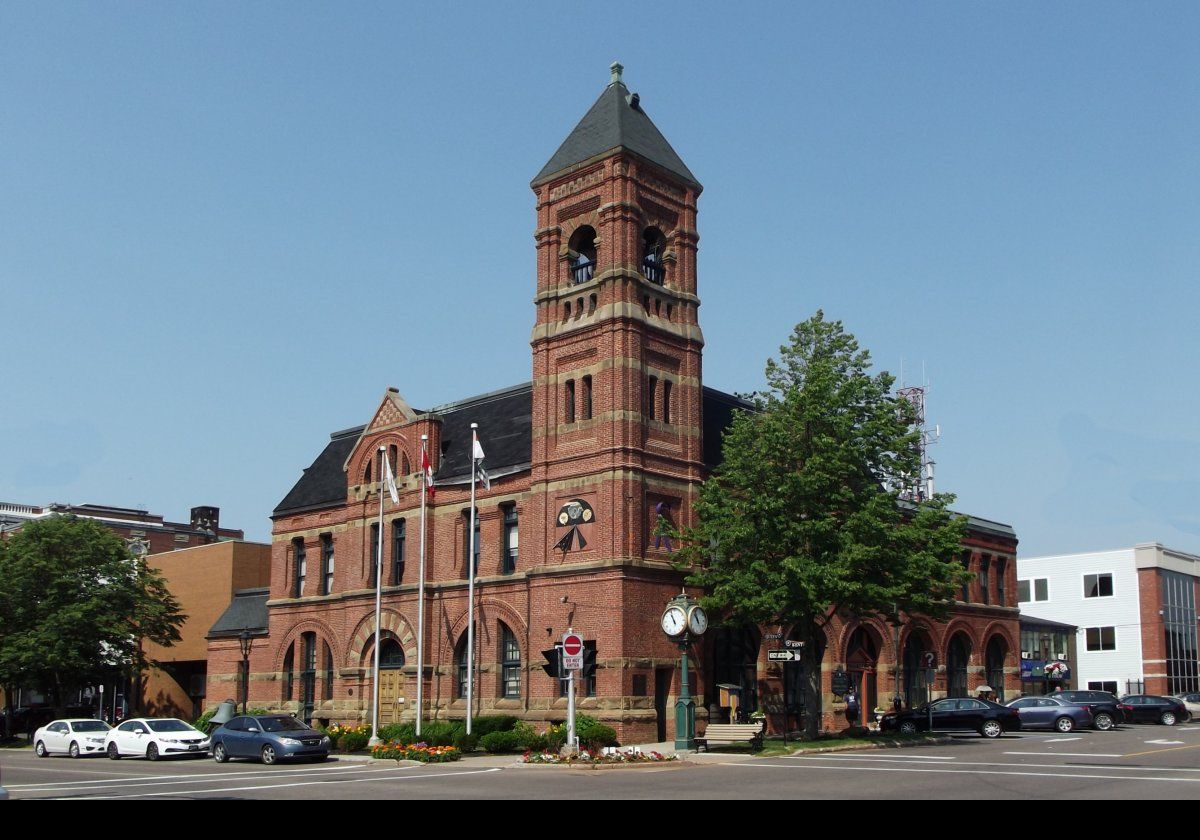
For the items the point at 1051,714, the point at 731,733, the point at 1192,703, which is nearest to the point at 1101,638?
the point at 1192,703

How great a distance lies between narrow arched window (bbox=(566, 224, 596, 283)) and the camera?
143 ft

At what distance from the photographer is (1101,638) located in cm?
8194

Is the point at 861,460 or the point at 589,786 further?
the point at 861,460

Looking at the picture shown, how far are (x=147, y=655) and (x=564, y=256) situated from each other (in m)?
34.8

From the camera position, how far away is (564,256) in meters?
43.8

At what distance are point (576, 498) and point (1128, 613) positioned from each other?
184ft

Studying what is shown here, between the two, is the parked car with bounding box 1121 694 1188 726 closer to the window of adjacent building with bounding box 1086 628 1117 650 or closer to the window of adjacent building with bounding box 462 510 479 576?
the window of adjacent building with bounding box 462 510 479 576

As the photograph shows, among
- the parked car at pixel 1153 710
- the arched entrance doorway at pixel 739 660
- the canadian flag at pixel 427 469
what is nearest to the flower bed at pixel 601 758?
the arched entrance doorway at pixel 739 660

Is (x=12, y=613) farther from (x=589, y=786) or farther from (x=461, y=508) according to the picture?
(x=589, y=786)

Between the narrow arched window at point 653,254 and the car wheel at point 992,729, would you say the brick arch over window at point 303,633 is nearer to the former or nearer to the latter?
the narrow arched window at point 653,254

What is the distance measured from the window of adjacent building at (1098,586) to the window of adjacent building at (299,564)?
5733 cm

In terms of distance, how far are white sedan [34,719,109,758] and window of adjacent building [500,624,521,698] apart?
13.6 m

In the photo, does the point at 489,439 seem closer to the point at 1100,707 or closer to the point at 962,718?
the point at 962,718
